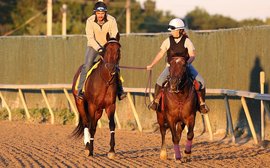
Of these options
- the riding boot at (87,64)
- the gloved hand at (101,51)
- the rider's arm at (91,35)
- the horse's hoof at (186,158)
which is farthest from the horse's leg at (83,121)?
the horse's hoof at (186,158)

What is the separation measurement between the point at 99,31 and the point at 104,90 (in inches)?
45.3

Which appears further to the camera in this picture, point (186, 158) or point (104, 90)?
point (104, 90)

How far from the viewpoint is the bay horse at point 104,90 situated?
14953 mm

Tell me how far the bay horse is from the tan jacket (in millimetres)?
319

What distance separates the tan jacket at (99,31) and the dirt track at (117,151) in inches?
80.1

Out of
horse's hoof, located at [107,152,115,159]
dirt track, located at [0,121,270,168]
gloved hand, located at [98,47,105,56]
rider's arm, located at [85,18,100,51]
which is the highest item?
rider's arm, located at [85,18,100,51]

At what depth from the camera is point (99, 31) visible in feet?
52.2

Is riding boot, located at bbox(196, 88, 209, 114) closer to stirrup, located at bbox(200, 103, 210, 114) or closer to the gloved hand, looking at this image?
stirrup, located at bbox(200, 103, 210, 114)

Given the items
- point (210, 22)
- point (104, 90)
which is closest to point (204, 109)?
point (104, 90)

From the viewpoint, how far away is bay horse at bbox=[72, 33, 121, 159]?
1495cm

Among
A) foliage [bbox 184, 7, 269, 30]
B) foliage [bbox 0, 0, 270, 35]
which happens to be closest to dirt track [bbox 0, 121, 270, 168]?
foliage [bbox 0, 0, 270, 35]

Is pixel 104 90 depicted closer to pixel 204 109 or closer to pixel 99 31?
pixel 99 31

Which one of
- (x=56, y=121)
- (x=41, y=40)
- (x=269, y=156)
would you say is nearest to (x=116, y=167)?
(x=269, y=156)

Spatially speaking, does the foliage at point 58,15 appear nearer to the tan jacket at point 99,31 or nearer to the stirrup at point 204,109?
the tan jacket at point 99,31
